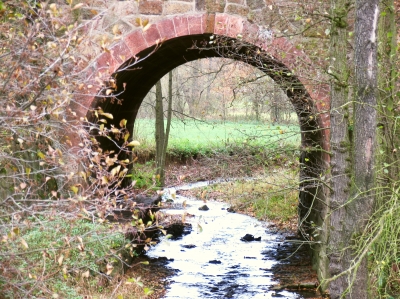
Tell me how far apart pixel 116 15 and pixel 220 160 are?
2.59 m

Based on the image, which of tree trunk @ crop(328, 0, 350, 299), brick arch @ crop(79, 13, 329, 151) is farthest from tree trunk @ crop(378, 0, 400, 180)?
brick arch @ crop(79, 13, 329, 151)

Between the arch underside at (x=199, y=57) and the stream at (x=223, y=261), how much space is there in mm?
1296

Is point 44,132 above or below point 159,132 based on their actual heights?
above

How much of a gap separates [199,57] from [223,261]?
4014 millimetres

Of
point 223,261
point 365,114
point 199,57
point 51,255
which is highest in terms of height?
point 199,57

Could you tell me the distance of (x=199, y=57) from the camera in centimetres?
1082

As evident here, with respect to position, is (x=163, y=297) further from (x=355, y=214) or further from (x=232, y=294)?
(x=355, y=214)

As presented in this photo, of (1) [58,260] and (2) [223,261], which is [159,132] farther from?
(1) [58,260]

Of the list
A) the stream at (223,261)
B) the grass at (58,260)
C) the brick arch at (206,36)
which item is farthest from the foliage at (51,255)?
the brick arch at (206,36)

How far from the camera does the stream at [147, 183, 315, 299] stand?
26.4ft

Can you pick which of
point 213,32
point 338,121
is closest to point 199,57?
point 213,32

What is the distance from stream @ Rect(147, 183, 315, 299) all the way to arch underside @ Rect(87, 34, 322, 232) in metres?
1.30

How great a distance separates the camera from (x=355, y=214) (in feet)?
14.2

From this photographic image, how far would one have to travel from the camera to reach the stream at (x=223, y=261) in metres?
8.05
